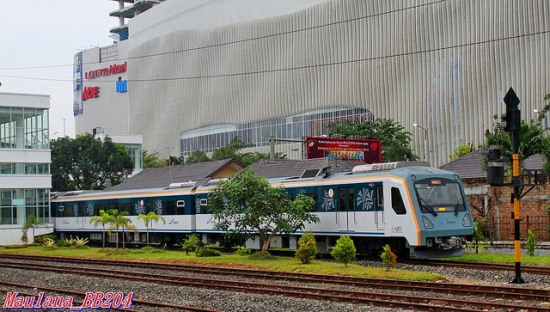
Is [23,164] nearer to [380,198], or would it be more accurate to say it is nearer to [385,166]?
[385,166]

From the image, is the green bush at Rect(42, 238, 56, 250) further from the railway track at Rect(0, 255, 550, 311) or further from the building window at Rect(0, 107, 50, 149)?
the railway track at Rect(0, 255, 550, 311)

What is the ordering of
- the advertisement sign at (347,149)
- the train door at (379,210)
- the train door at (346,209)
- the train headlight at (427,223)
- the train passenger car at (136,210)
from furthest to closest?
1. the advertisement sign at (347,149)
2. the train passenger car at (136,210)
3. the train door at (346,209)
4. the train door at (379,210)
5. the train headlight at (427,223)

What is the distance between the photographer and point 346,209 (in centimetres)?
2819

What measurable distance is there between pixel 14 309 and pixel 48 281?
24.1 feet

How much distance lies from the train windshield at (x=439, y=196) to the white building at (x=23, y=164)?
3125 cm

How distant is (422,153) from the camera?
259ft

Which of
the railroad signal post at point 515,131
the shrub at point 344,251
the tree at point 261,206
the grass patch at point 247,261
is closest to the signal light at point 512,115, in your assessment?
the railroad signal post at point 515,131

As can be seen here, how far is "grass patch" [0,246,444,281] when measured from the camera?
21861 millimetres

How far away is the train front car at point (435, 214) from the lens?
25.0m

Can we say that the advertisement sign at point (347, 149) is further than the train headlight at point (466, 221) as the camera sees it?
Yes

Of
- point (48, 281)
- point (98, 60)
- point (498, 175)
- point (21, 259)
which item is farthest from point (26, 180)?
point (98, 60)

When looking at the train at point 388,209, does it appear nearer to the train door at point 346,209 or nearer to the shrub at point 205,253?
the train door at point 346,209

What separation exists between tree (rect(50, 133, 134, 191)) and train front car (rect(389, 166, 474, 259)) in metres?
45.7

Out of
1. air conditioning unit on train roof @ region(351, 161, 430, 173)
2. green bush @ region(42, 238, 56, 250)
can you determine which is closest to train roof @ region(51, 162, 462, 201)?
air conditioning unit on train roof @ region(351, 161, 430, 173)
